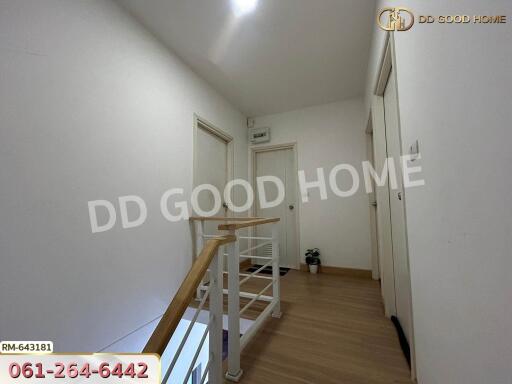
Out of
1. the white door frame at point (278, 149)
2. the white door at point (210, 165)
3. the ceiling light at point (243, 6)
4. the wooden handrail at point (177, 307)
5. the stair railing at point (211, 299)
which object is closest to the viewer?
the wooden handrail at point (177, 307)

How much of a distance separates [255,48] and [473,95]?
80.9 inches

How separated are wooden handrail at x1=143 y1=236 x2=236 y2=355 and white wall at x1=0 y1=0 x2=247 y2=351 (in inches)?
41.3

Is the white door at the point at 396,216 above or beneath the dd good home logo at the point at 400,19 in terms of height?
beneath

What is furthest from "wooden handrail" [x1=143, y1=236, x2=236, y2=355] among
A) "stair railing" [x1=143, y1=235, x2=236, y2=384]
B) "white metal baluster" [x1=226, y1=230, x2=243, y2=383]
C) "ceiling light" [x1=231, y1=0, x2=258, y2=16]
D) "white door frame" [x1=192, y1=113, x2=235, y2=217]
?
"ceiling light" [x1=231, y1=0, x2=258, y2=16]

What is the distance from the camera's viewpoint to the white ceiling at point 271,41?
167cm

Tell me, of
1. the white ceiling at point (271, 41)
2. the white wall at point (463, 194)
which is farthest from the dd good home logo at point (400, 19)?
the white ceiling at point (271, 41)

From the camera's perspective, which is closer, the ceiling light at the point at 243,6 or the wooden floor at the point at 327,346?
the wooden floor at the point at 327,346

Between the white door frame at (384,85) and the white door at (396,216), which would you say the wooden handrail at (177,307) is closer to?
the white door frame at (384,85)

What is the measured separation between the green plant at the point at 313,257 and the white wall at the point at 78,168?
1.87 metres

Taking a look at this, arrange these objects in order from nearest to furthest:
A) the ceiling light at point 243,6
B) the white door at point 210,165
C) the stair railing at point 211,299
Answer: the stair railing at point 211,299
the ceiling light at point 243,6
the white door at point 210,165

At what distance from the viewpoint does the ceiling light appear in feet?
5.31

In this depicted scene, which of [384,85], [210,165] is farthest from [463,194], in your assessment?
[210,165]

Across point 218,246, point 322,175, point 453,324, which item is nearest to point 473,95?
point 453,324

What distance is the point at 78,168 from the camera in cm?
A: 137
